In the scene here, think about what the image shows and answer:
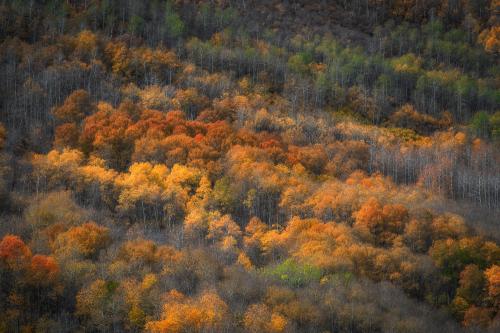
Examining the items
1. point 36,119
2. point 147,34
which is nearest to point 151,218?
point 36,119

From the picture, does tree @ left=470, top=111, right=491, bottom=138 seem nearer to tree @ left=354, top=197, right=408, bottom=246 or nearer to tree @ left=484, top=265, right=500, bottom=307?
tree @ left=354, top=197, right=408, bottom=246

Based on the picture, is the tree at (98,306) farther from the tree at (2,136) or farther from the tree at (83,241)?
the tree at (2,136)

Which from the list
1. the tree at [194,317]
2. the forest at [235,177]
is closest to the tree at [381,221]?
the forest at [235,177]

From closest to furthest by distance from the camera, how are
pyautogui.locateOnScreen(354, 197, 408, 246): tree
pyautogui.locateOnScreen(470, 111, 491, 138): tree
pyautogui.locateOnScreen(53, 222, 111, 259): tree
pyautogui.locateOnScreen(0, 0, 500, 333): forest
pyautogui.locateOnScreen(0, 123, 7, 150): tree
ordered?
pyautogui.locateOnScreen(0, 0, 500, 333): forest → pyautogui.locateOnScreen(53, 222, 111, 259): tree → pyautogui.locateOnScreen(354, 197, 408, 246): tree → pyautogui.locateOnScreen(0, 123, 7, 150): tree → pyautogui.locateOnScreen(470, 111, 491, 138): tree

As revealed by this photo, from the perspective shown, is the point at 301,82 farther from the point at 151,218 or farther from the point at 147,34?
the point at 151,218

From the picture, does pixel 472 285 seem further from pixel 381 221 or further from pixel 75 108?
pixel 75 108

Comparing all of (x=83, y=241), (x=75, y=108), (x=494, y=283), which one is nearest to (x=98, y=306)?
(x=83, y=241)

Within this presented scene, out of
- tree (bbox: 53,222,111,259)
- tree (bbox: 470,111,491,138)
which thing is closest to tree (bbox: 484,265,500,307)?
tree (bbox: 53,222,111,259)

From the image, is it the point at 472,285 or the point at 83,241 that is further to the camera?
the point at 472,285
